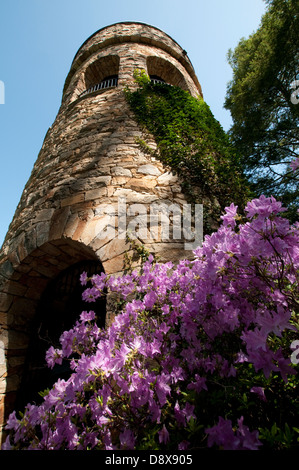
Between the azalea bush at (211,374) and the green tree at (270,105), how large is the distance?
5.77 metres

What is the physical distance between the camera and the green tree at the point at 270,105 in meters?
5.89

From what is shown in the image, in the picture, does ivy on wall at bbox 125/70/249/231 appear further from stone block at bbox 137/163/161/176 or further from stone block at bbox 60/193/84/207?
stone block at bbox 60/193/84/207

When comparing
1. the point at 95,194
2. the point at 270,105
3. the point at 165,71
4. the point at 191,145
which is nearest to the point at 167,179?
the point at 191,145

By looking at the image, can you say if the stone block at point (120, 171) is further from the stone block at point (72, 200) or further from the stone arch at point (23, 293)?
the stone arch at point (23, 293)

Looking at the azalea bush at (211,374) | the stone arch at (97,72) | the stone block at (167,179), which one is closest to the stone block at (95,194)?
the stone block at (167,179)

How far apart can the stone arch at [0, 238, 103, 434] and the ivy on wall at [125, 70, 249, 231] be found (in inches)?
58.3

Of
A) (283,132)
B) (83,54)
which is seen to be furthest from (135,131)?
(283,132)

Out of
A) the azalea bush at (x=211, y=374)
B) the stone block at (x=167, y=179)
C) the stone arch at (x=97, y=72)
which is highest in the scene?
the stone arch at (x=97, y=72)

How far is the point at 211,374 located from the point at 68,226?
202 cm

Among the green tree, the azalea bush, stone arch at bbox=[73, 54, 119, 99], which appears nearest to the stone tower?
the azalea bush

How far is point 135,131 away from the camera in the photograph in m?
3.11

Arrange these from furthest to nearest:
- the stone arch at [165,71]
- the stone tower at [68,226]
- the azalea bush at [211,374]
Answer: the stone arch at [165,71] < the stone tower at [68,226] < the azalea bush at [211,374]

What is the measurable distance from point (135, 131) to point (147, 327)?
267cm
